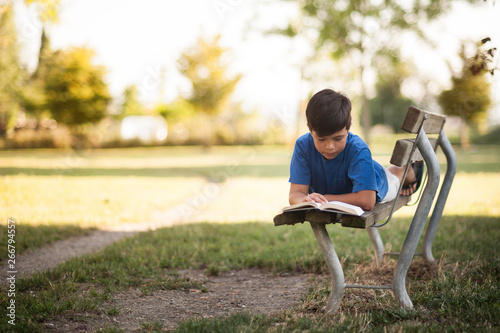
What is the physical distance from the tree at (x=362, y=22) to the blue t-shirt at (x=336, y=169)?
16105 millimetres

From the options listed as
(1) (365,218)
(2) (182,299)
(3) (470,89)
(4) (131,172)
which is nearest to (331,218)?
(1) (365,218)

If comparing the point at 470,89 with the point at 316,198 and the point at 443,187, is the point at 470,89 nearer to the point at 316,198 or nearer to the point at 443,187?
the point at 443,187

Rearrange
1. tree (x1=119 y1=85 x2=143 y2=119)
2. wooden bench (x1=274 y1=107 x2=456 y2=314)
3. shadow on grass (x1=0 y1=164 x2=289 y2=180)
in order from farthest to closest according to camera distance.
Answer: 1. tree (x1=119 y1=85 x2=143 y2=119)
2. shadow on grass (x1=0 y1=164 x2=289 y2=180)
3. wooden bench (x1=274 y1=107 x2=456 y2=314)

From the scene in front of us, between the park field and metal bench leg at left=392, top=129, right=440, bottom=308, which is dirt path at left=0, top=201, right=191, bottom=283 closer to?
the park field

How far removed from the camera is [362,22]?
17969mm

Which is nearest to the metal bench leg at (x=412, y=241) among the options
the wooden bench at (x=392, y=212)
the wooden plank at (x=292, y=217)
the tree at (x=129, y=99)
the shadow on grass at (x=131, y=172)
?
the wooden bench at (x=392, y=212)

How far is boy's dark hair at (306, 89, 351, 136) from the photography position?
268 centimetres

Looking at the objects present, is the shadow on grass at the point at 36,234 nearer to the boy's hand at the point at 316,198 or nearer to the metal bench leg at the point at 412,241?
the boy's hand at the point at 316,198

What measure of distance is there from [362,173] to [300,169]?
453 mm

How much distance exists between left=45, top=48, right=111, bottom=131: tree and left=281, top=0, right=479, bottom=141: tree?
14145mm

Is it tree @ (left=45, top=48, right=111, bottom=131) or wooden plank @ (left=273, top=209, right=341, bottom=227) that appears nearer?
wooden plank @ (left=273, top=209, right=341, bottom=227)

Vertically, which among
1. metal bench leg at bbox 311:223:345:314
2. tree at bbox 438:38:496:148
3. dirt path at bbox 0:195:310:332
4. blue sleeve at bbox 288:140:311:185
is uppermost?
tree at bbox 438:38:496:148

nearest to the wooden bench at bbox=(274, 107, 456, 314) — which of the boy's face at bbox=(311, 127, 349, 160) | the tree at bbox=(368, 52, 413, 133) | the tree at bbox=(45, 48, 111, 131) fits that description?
the boy's face at bbox=(311, 127, 349, 160)

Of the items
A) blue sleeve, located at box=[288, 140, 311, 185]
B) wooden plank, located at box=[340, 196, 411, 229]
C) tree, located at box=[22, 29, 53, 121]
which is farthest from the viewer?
tree, located at box=[22, 29, 53, 121]
